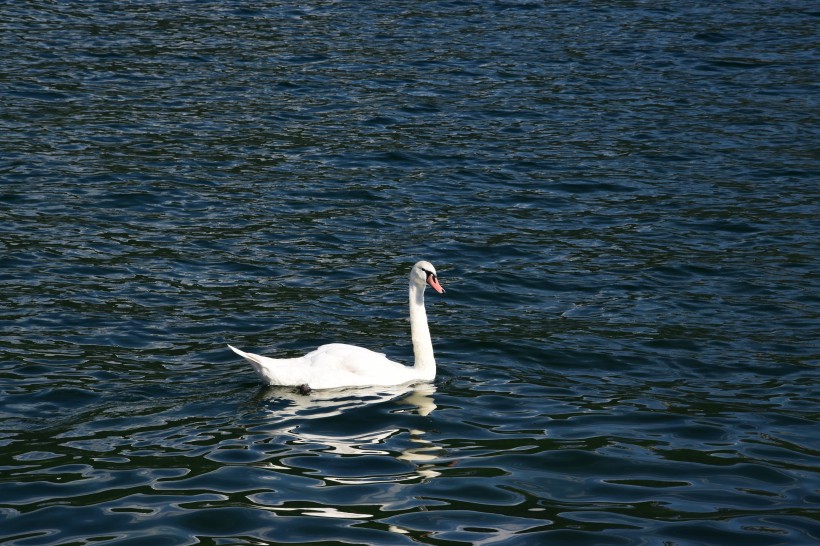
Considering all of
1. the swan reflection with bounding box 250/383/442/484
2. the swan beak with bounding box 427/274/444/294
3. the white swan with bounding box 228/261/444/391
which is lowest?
the swan reflection with bounding box 250/383/442/484

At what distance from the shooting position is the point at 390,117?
74.1ft

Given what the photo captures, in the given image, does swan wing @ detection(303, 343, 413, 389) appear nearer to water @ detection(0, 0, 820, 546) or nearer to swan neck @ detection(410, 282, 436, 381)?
water @ detection(0, 0, 820, 546)

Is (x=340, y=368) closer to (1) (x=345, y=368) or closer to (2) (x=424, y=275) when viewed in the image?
(1) (x=345, y=368)

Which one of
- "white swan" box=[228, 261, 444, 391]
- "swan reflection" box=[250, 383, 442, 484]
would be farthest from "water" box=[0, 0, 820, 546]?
"white swan" box=[228, 261, 444, 391]

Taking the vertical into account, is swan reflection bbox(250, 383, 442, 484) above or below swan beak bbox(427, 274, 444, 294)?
below

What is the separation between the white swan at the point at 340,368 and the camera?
11.3 metres

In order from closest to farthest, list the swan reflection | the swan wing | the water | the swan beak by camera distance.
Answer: the water, the swan reflection, the swan wing, the swan beak

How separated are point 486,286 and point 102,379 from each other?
5269 mm

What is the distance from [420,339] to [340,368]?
1054mm

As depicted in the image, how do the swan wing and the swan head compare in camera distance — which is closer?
the swan wing

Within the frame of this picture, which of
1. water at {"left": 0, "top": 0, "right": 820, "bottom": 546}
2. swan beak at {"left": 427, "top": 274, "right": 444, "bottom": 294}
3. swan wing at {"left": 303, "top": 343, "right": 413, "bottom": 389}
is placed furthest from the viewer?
swan beak at {"left": 427, "top": 274, "right": 444, "bottom": 294}

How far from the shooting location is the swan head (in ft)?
40.1

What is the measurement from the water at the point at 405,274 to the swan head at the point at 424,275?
3.22ft

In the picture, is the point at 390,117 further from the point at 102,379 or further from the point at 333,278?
the point at 102,379
